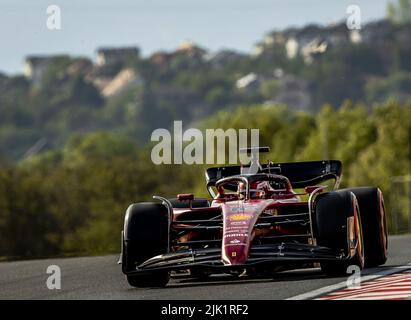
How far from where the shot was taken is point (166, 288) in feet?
45.4

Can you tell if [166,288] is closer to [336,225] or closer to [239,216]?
[239,216]

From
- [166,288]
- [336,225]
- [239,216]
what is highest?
[239,216]

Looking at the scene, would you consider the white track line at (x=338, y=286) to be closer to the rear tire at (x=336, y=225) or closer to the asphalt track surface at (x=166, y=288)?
the asphalt track surface at (x=166, y=288)

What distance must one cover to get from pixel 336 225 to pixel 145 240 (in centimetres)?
193

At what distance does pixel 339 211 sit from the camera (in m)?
13.9

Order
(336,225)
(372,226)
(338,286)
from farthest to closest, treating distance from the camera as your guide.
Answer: (372,226) < (336,225) < (338,286)

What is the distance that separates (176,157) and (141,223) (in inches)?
3616

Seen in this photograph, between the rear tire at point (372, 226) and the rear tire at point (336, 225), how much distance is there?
0.89 meters

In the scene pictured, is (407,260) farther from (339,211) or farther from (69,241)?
(69,241)

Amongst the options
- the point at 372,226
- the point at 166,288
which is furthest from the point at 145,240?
the point at 372,226

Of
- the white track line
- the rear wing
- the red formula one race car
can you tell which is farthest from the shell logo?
the rear wing

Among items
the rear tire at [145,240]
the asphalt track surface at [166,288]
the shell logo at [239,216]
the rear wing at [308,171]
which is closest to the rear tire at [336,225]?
the asphalt track surface at [166,288]

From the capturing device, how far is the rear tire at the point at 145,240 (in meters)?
14.0
